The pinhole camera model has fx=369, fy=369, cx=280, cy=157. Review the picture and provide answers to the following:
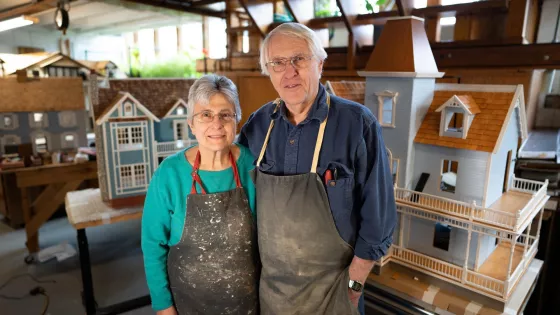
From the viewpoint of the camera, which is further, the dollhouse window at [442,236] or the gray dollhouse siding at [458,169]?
the dollhouse window at [442,236]

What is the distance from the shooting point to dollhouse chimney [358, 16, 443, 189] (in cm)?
190

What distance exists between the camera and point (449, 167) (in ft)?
6.82

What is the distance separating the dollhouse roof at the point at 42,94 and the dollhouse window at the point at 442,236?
11.1 feet

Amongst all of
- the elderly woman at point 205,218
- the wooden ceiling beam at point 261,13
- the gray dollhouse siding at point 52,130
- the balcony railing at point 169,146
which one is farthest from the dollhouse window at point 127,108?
the gray dollhouse siding at point 52,130

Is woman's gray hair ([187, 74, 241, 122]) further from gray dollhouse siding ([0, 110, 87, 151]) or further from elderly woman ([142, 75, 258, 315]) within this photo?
gray dollhouse siding ([0, 110, 87, 151])

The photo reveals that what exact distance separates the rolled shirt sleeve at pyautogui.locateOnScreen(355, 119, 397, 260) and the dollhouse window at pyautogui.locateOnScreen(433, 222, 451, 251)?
3.68ft

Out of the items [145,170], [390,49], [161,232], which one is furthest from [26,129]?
[390,49]

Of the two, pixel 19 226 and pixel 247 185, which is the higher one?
pixel 247 185

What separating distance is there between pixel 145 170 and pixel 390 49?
176cm

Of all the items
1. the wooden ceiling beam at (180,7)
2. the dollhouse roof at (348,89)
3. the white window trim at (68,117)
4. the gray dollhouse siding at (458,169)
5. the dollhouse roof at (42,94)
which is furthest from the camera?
the white window trim at (68,117)

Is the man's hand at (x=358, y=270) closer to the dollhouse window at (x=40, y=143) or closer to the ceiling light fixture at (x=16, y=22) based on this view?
the ceiling light fixture at (x=16, y=22)

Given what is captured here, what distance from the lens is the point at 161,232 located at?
1.31m

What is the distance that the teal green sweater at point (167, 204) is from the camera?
128 centimetres

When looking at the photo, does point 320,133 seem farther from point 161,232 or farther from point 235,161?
point 161,232
